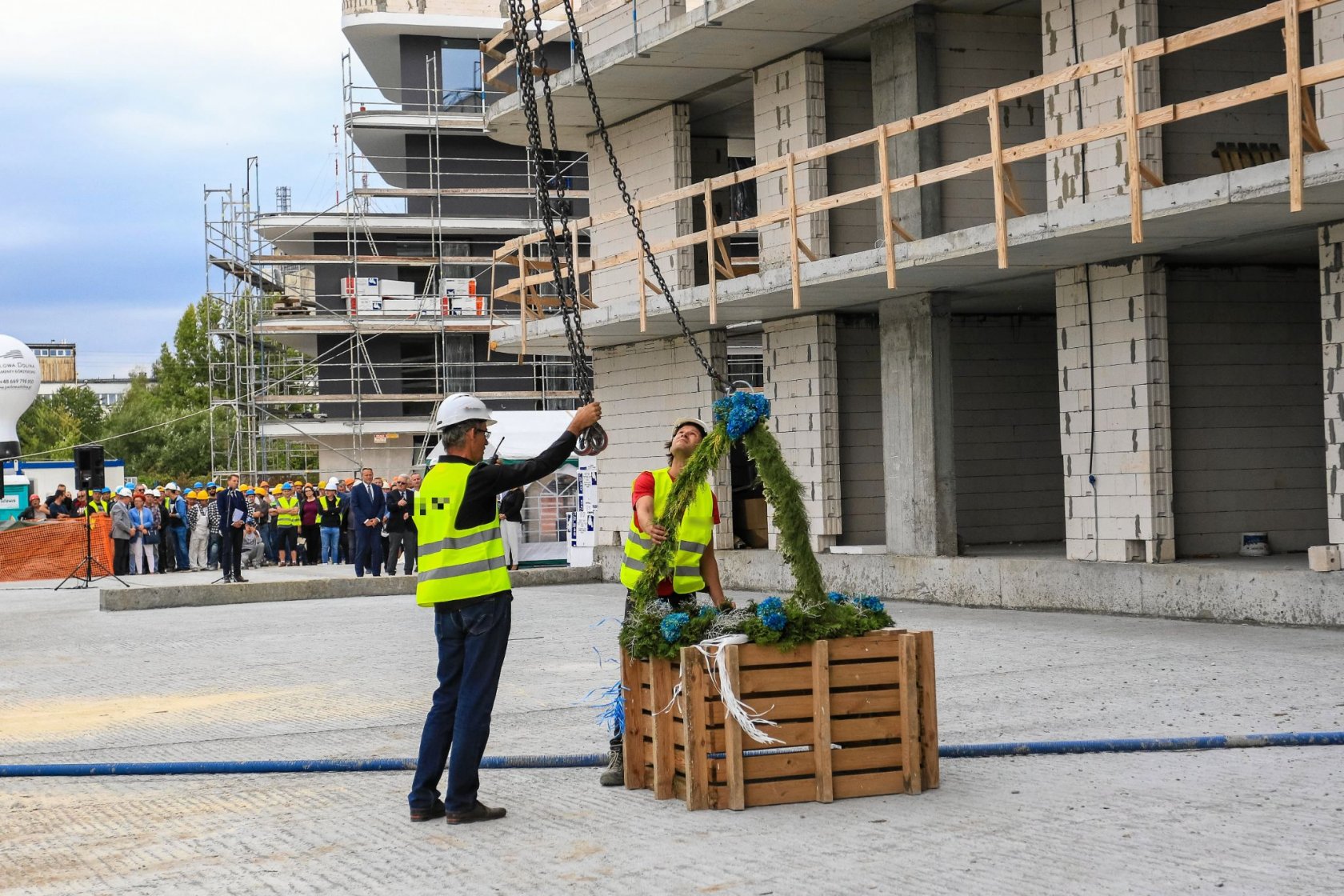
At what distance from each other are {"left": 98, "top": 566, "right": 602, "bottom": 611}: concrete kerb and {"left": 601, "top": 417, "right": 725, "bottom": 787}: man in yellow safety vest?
1624cm

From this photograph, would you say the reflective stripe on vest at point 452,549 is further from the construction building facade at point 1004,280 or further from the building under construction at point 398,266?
the building under construction at point 398,266

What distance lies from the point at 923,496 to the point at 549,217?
11.0 meters

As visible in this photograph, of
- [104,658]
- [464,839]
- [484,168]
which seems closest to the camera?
[464,839]

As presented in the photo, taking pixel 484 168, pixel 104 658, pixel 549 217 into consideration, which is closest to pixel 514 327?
pixel 104 658

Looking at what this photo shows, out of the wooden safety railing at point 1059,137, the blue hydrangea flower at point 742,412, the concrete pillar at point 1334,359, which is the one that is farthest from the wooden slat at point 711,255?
the blue hydrangea flower at point 742,412

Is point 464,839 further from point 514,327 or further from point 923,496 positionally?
point 514,327

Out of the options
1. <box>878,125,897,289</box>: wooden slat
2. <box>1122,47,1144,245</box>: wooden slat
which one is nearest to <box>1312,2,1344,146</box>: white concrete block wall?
<box>1122,47,1144,245</box>: wooden slat

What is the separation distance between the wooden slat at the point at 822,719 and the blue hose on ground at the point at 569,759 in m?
1.17

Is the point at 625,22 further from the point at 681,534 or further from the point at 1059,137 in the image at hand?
the point at 681,534

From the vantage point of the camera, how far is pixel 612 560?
2628 cm

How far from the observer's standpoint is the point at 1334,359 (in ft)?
47.4

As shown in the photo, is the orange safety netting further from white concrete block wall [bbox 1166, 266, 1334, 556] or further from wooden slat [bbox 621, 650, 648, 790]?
wooden slat [bbox 621, 650, 648, 790]

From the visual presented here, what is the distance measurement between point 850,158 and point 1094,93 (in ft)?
17.3

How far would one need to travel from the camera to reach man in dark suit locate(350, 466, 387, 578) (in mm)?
28422
